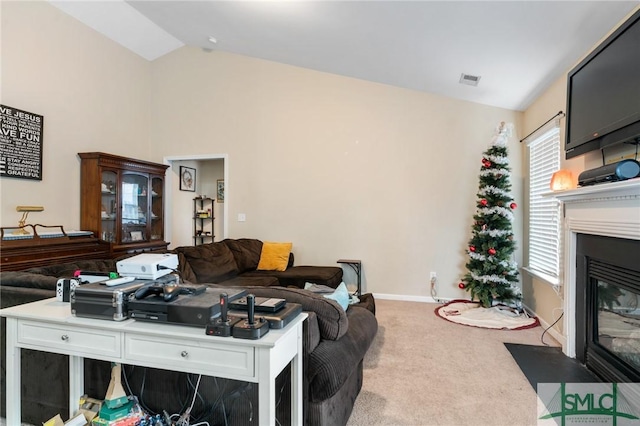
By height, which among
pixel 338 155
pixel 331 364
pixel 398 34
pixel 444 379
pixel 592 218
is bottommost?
pixel 444 379

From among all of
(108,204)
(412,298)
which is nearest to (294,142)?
(108,204)

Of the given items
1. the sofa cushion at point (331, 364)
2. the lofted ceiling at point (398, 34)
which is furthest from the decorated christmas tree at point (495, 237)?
the sofa cushion at point (331, 364)

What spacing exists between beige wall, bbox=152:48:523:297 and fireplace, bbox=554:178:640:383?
177 cm

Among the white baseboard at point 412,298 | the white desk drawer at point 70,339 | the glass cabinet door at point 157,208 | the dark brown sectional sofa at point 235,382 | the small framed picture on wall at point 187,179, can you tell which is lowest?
the white baseboard at point 412,298

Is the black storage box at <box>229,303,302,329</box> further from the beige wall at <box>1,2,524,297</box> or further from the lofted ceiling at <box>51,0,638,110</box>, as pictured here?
the beige wall at <box>1,2,524,297</box>

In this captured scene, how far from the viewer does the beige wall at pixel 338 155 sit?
4566mm

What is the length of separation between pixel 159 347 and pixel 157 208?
4.46 meters

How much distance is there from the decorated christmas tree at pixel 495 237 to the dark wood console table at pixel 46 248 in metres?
4.68

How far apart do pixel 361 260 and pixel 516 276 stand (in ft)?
6.41

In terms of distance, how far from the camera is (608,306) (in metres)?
2.38

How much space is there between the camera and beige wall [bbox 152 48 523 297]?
4566mm

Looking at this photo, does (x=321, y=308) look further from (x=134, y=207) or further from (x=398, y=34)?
(x=134, y=207)

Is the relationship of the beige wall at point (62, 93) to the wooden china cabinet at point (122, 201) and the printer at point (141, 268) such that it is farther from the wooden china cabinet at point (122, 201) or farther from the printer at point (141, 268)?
the printer at point (141, 268)

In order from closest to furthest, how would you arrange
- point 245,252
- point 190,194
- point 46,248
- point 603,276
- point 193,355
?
point 193,355 → point 603,276 → point 46,248 → point 245,252 → point 190,194
